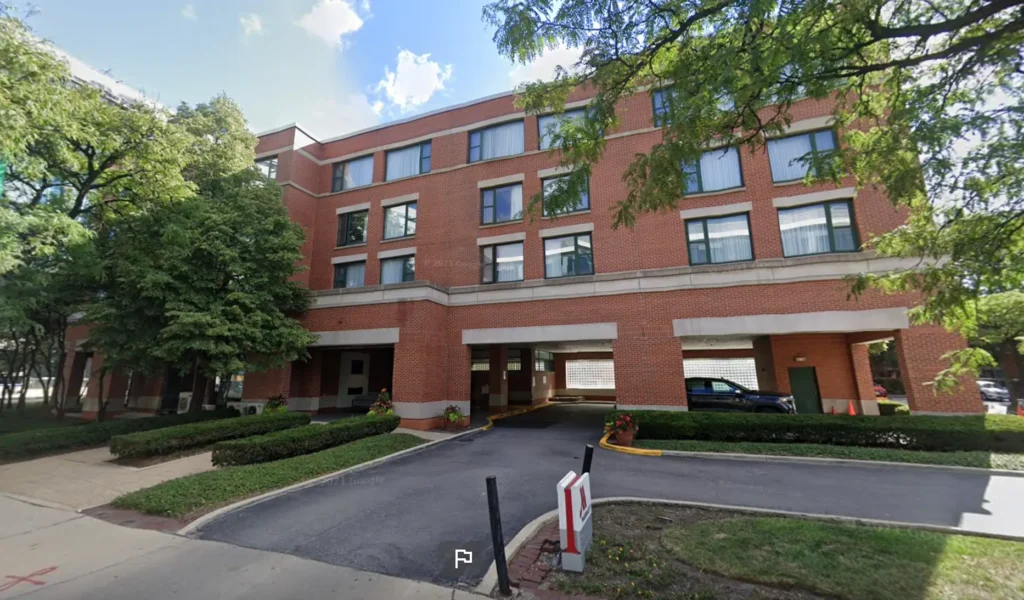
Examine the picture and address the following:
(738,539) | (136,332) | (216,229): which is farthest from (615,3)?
(136,332)

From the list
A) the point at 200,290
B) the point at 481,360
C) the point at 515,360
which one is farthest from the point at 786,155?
the point at 200,290

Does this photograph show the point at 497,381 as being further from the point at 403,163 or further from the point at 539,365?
the point at 403,163

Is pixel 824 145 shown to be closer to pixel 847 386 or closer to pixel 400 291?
pixel 847 386

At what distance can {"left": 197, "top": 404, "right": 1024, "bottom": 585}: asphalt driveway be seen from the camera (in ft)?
18.2

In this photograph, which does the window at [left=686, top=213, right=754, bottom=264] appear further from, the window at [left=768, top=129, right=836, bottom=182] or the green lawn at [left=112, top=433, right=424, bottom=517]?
the green lawn at [left=112, top=433, right=424, bottom=517]

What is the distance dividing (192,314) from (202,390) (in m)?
8.43

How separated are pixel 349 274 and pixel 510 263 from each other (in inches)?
366

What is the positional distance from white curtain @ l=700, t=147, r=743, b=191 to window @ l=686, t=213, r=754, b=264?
140 cm

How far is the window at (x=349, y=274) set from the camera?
2195 centimetres

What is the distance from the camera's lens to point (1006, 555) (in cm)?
478

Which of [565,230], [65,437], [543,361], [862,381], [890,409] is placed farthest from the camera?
[543,361]

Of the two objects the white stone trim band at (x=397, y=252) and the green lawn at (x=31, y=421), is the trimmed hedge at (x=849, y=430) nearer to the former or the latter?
the white stone trim band at (x=397, y=252)

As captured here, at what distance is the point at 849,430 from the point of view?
37.5 ft

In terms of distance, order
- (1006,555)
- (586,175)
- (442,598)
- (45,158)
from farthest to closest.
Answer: (45,158) → (586,175) → (1006,555) → (442,598)
